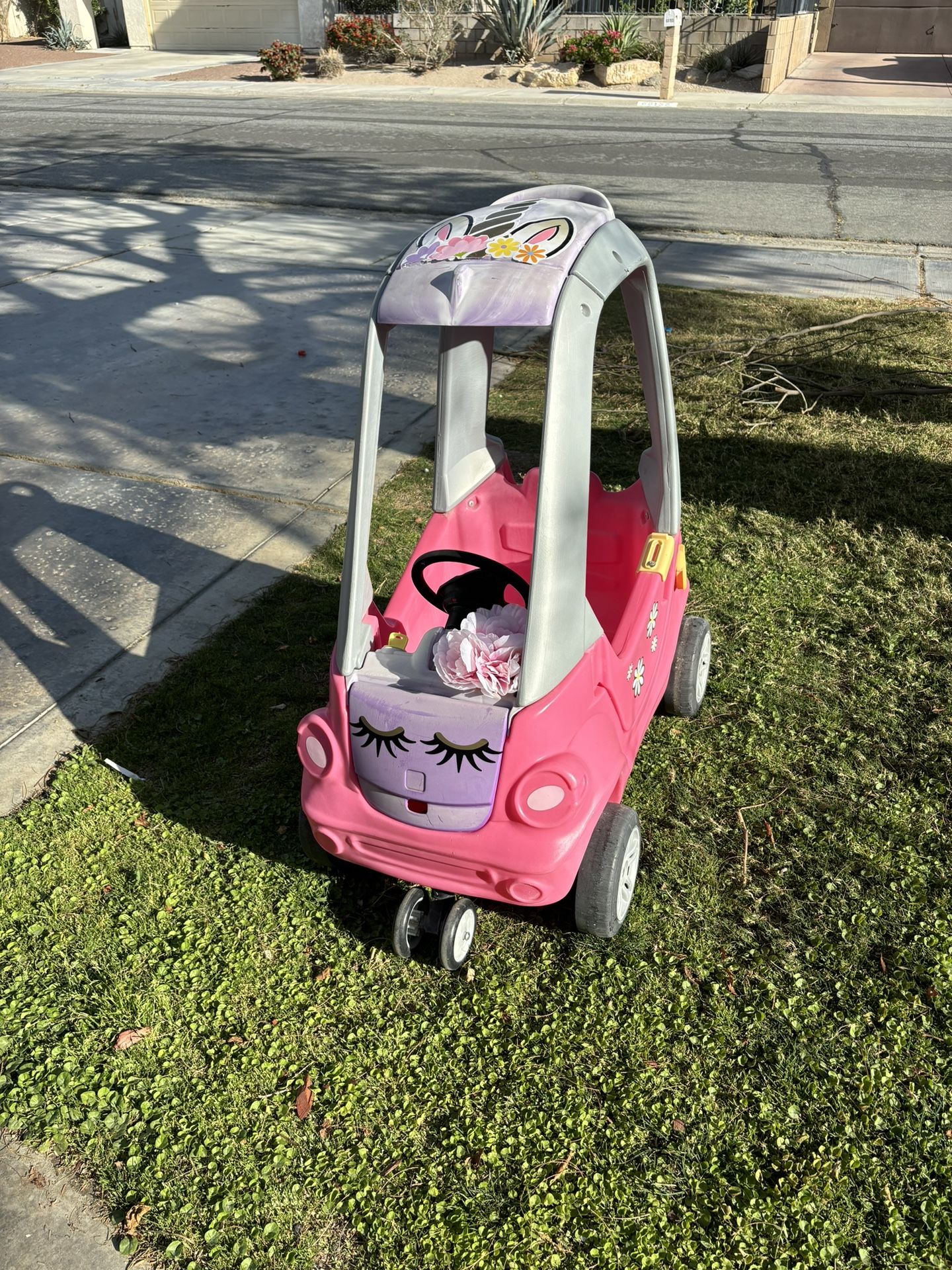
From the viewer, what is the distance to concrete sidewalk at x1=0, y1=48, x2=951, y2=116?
18.2 m

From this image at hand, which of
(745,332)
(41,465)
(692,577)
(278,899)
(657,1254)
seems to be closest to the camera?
(657,1254)

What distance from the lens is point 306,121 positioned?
55.6 ft

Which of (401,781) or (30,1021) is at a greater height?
(401,781)

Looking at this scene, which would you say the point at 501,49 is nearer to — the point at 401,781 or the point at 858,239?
the point at 858,239

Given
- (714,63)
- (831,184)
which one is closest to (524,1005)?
(831,184)

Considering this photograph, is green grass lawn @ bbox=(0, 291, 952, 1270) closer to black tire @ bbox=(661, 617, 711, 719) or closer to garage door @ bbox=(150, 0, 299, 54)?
black tire @ bbox=(661, 617, 711, 719)

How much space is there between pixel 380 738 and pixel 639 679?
86 centimetres

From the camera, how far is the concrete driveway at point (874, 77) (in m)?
19.8

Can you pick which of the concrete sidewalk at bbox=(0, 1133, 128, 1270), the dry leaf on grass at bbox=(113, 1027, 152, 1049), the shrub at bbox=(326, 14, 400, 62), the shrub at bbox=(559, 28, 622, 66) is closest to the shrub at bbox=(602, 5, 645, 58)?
the shrub at bbox=(559, 28, 622, 66)

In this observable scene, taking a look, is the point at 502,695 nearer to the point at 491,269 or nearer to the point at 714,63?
the point at 491,269

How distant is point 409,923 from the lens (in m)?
2.68

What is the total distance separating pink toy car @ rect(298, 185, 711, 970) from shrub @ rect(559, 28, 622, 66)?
70.0ft

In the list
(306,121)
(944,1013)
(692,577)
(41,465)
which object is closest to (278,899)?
(944,1013)

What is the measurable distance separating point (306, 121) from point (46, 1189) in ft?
58.1
